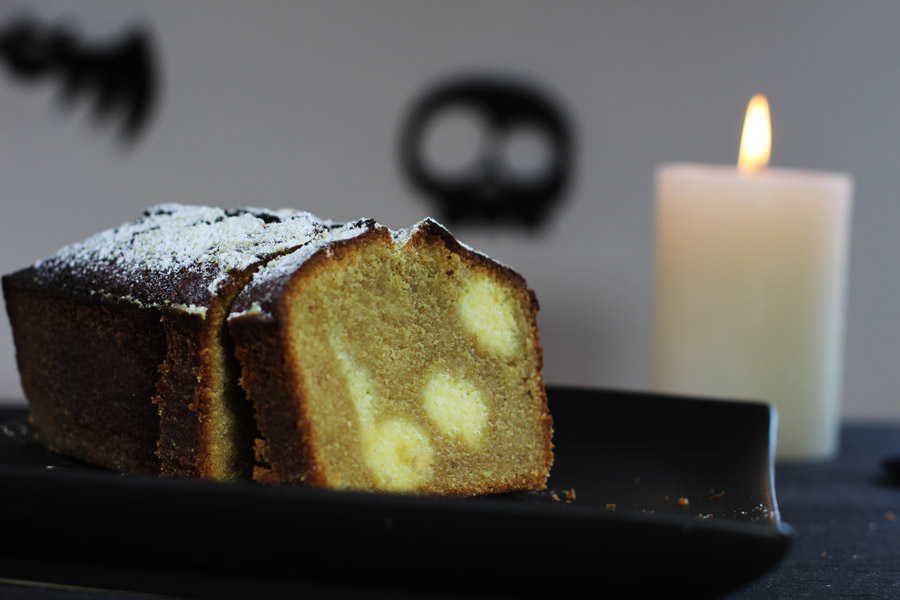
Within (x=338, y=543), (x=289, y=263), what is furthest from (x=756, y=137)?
(x=338, y=543)

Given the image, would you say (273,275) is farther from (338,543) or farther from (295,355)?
(338,543)

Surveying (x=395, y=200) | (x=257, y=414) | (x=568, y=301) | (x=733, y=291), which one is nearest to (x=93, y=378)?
(x=257, y=414)

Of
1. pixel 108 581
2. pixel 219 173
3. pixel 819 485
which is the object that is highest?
pixel 219 173

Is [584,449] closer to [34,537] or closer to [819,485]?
[819,485]

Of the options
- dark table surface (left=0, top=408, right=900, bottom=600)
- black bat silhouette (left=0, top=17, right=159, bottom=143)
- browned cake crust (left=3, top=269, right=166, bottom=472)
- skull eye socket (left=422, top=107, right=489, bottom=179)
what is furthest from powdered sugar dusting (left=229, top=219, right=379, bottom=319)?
black bat silhouette (left=0, top=17, right=159, bottom=143)

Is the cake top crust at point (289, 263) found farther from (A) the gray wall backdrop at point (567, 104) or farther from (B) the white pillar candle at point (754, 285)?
(A) the gray wall backdrop at point (567, 104)

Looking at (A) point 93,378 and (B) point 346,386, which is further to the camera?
(A) point 93,378

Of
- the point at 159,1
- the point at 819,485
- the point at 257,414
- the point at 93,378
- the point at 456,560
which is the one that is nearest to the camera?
the point at 456,560
